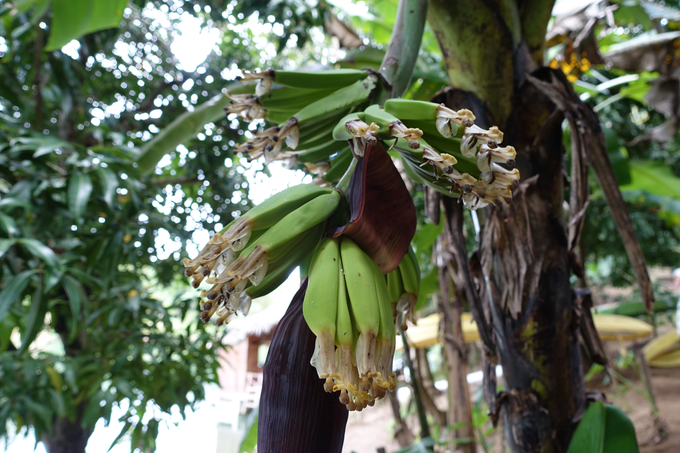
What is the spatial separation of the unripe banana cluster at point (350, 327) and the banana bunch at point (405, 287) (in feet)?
0.25

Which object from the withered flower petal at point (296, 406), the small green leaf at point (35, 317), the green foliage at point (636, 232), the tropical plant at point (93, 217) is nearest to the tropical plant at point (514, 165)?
the withered flower petal at point (296, 406)

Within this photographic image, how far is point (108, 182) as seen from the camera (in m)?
1.07

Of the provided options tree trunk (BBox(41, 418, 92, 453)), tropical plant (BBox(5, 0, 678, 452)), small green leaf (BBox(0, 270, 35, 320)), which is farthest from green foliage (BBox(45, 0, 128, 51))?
tree trunk (BBox(41, 418, 92, 453))

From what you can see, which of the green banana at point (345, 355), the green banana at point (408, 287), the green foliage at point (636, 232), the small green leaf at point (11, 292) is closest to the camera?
the green banana at point (345, 355)

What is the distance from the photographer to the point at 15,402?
1195 millimetres

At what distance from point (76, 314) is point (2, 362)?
1.89ft

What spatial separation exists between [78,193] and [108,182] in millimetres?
73

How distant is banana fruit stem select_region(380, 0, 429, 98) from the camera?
0.46 meters

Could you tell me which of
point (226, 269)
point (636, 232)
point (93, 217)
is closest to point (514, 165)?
point (226, 269)

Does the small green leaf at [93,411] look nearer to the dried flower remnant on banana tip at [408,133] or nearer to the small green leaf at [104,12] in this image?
the small green leaf at [104,12]

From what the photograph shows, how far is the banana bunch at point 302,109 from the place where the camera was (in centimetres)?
45

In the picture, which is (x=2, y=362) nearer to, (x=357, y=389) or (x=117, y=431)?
(x=117, y=431)

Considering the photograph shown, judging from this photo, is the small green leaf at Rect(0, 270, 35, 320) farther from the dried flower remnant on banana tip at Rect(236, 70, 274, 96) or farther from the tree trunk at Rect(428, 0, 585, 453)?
the tree trunk at Rect(428, 0, 585, 453)

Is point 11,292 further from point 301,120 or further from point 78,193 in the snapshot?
point 301,120
